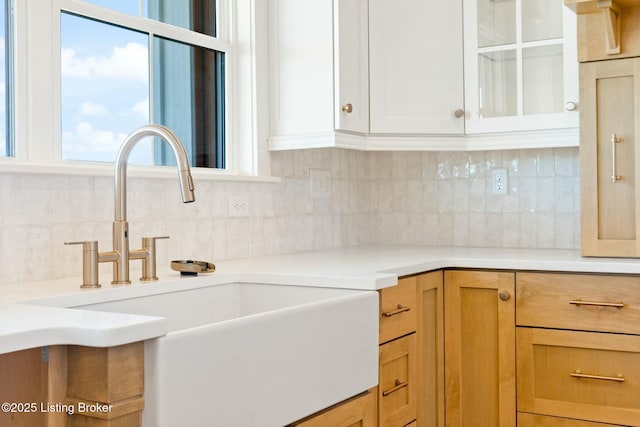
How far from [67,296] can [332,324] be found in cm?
58

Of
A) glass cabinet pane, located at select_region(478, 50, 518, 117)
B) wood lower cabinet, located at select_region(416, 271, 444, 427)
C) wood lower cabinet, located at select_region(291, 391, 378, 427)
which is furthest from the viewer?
glass cabinet pane, located at select_region(478, 50, 518, 117)

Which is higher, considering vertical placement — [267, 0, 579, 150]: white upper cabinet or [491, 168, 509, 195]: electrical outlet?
[267, 0, 579, 150]: white upper cabinet

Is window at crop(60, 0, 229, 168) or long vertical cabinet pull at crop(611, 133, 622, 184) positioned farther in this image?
long vertical cabinet pull at crop(611, 133, 622, 184)

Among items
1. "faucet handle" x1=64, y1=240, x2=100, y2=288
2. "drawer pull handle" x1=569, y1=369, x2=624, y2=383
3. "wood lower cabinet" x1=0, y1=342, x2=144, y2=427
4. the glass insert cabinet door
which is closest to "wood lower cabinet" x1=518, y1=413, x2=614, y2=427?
"drawer pull handle" x1=569, y1=369, x2=624, y2=383

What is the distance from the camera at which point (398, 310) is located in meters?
2.30

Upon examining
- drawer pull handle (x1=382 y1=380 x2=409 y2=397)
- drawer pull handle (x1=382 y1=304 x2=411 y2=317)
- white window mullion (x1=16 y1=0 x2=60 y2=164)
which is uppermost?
white window mullion (x1=16 y1=0 x2=60 y2=164)

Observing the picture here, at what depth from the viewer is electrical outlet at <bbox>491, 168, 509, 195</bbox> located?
10.6ft

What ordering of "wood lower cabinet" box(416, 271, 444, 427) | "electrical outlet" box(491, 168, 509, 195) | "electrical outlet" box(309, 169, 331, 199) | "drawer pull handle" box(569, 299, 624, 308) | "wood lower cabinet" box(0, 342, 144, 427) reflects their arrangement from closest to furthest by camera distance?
1. "wood lower cabinet" box(0, 342, 144, 427)
2. "drawer pull handle" box(569, 299, 624, 308)
3. "wood lower cabinet" box(416, 271, 444, 427)
4. "electrical outlet" box(309, 169, 331, 199)
5. "electrical outlet" box(491, 168, 509, 195)

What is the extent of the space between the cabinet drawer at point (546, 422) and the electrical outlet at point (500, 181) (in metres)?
1.06

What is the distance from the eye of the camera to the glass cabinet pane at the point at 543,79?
2795mm

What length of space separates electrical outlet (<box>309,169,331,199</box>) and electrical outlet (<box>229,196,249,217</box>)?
439 millimetres

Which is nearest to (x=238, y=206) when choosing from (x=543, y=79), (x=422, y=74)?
(x=422, y=74)

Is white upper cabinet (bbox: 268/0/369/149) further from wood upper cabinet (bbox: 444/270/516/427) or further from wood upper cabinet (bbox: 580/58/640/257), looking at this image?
wood upper cabinet (bbox: 580/58/640/257)

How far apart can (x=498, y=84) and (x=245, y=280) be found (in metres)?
1.40
